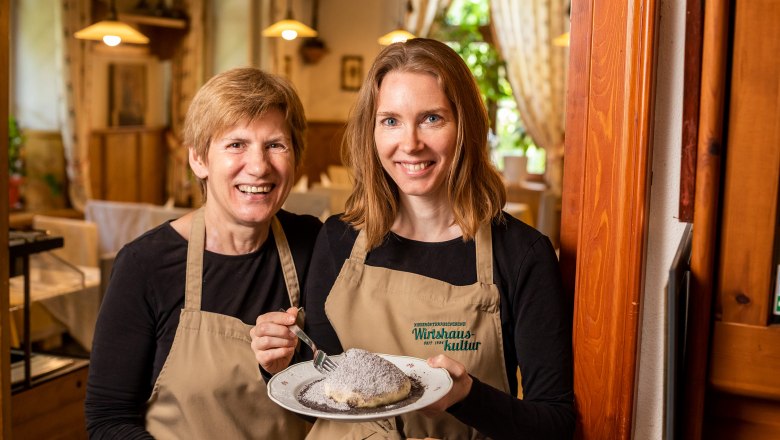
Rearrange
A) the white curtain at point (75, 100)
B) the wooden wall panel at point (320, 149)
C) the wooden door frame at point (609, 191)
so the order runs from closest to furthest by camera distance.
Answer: the wooden door frame at point (609, 191) → the white curtain at point (75, 100) → the wooden wall panel at point (320, 149)

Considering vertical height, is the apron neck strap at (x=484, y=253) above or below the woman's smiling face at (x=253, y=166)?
below

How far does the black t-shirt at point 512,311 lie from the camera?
153 centimetres

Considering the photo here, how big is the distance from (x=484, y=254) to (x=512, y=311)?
0.12m

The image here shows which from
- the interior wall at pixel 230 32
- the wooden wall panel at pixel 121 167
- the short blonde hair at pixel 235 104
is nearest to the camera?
the short blonde hair at pixel 235 104

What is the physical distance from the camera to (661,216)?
1467mm

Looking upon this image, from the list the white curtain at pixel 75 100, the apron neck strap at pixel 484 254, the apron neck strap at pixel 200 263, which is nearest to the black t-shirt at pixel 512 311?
the apron neck strap at pixel 484 254

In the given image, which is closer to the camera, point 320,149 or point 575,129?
point 575,129

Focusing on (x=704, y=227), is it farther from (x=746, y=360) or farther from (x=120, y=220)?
(x=120, y=220)

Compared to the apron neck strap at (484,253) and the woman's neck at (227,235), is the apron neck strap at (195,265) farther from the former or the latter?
the apron neck strap at (484,253)

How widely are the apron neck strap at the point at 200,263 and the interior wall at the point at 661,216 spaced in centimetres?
77

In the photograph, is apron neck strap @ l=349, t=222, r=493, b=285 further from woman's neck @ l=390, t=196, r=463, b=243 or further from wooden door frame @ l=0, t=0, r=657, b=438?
wooden door frame @ l=0, t=0, r=657, b=438

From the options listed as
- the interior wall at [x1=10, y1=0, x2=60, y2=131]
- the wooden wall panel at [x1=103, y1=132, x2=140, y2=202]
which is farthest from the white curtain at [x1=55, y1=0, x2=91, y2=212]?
the wooden wall panel at [x1=103, y1=132, x2=140, y2=202]

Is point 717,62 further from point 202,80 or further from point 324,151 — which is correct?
point 324,151

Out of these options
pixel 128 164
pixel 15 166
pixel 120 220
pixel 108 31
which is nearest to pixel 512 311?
pixel 108 31
